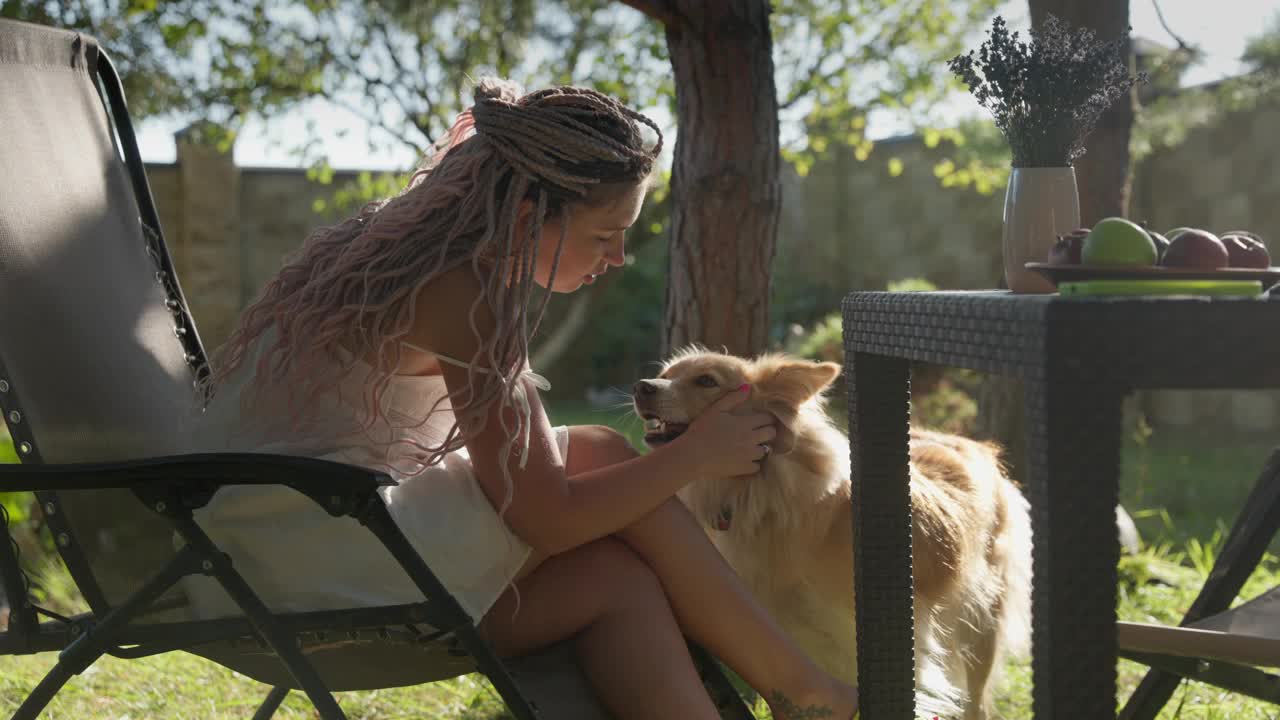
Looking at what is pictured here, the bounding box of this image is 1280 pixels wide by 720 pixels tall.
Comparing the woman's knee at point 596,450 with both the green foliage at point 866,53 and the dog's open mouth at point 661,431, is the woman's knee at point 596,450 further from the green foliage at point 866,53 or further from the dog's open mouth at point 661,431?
the green foliage at point 866,53

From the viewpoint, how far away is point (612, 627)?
65.9 inches

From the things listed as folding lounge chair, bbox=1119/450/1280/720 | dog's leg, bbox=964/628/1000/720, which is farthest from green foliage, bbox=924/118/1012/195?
folding lounge chair, bbox=1119/450/1280/720

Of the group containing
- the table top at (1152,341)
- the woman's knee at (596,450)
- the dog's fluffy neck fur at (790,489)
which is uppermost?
the table top at (1152,341)

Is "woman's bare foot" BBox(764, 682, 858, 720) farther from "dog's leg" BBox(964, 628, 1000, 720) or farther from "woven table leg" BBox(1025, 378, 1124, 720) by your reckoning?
"dog's leg" BBox(964, 628, 1000, 720)

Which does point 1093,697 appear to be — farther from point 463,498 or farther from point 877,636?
point 463,498

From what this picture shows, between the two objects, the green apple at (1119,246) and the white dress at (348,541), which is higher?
the green apple at (1119,246)

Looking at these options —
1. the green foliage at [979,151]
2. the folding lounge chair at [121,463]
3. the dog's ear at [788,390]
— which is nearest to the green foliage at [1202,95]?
the green foliage at [979,151]

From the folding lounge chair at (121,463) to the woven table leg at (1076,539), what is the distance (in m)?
0.71

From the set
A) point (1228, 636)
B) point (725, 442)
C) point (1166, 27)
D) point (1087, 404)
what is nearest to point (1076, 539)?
point (1087, 404)

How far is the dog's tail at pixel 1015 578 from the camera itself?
2668mm

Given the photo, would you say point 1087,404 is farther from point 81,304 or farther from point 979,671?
point 979,671

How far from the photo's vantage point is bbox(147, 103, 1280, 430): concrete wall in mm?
7355

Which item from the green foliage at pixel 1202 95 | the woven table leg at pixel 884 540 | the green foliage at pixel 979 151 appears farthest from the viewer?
the green foliage at pixel 979 151

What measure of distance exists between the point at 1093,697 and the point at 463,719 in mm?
1850
